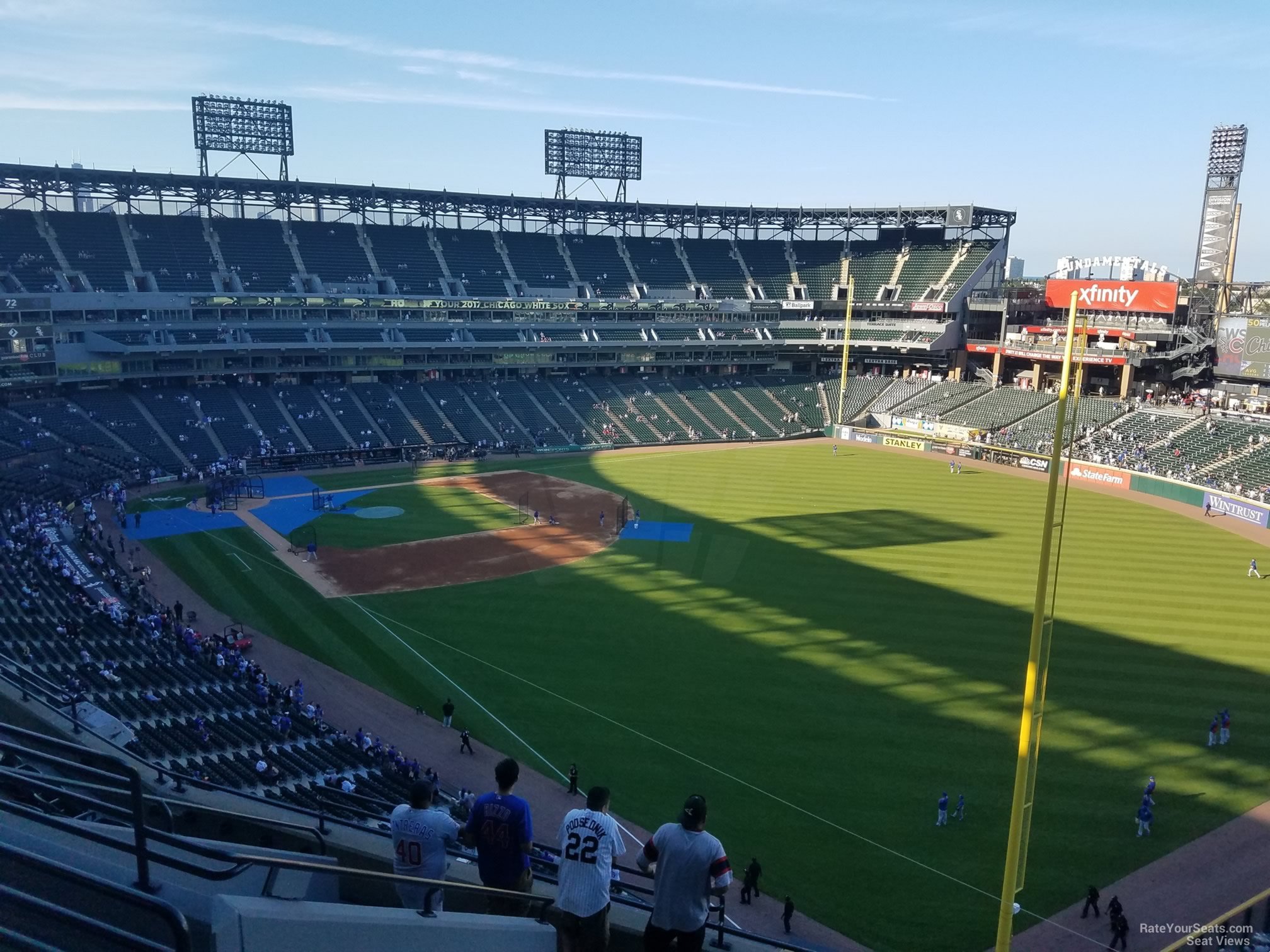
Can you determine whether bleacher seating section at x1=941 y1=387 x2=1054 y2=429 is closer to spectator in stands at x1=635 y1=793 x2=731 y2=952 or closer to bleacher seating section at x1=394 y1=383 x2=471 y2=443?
bleacher seating section at x1=394 y1=383 x2=471 y2=443

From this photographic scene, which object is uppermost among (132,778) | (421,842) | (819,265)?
(819,265)

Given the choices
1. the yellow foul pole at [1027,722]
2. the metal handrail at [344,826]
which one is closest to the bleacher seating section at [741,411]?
the yellow foul pole at [1027,722]

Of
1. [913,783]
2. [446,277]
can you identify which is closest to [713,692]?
[913,783]

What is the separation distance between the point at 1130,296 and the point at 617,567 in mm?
50468

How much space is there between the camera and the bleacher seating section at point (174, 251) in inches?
2496

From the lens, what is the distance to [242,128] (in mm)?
68938

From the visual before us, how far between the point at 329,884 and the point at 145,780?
3.84m

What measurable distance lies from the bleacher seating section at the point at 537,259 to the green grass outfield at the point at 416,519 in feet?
106

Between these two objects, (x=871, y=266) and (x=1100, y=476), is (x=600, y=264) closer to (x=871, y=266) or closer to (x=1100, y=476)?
(x=871, y=266)

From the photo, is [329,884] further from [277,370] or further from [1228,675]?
[277,370]

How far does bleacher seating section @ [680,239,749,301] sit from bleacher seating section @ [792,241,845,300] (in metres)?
6.67

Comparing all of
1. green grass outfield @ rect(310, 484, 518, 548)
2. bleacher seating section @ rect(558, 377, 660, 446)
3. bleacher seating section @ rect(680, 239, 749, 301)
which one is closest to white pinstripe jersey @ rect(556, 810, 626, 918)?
green grass outfield @ rect(310, 484, 518, 548)

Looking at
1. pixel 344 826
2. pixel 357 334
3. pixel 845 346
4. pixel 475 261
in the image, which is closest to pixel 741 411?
pixel 845 346

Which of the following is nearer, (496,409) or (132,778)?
(132,778)
